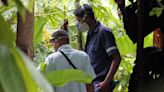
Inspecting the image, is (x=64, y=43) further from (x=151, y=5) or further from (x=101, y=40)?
(x=151, y=5)

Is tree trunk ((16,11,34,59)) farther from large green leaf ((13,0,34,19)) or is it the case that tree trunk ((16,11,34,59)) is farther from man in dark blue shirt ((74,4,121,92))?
man in dark blue shirt ((74,4,121,92))

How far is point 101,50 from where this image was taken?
3301mm

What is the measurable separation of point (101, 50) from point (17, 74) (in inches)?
108

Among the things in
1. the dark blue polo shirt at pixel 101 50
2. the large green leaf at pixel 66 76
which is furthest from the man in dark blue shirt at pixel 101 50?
the large green leaf at pixel 66 76

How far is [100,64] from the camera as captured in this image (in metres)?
3.29

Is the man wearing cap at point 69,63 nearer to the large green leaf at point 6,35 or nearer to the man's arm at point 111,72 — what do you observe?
the man's arm at point 111,72

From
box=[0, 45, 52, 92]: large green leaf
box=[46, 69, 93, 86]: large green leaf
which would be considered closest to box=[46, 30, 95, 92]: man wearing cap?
box=[46, 69, 93, 86]: large green leaf

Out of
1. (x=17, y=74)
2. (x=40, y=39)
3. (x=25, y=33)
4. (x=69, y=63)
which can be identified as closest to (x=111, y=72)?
(x=69, y=63)

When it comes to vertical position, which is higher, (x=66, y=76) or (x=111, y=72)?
(x=66, y=76)

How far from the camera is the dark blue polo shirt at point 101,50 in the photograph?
326 centimetres

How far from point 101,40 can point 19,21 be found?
98.4 inches

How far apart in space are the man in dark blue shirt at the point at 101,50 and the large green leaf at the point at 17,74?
2604 millimetres

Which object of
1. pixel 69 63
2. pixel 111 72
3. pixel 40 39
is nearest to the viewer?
pixel 40 39

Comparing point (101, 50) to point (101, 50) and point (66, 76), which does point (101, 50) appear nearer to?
point (101, 50)
